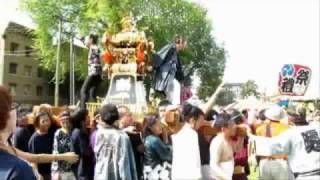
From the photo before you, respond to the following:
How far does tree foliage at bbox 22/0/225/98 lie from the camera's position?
38.6m

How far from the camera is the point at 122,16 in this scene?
36.9 m

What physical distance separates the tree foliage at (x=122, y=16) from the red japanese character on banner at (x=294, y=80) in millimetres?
20514

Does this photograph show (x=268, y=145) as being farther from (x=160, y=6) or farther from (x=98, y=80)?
(x=160, y=6)

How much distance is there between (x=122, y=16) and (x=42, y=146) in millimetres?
29887

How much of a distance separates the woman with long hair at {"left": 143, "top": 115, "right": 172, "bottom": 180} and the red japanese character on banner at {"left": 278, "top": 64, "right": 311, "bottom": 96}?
8.08 meters

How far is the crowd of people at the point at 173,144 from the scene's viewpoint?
6008 mm

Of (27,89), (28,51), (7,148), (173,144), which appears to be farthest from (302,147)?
(27,89)

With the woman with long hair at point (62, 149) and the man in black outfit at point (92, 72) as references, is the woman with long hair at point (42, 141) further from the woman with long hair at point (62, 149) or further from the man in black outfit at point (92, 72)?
the man in black outfit at point (92, 72)

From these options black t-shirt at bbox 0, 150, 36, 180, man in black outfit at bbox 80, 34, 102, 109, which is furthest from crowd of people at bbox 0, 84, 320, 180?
man in black outfit at bbox 80, 34, 102, 109

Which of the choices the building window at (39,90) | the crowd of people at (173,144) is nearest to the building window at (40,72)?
the building window at (39,90)

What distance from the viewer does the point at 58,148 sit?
7250 millimetres

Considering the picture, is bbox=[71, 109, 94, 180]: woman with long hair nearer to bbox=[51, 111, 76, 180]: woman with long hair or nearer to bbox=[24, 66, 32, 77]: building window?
bbox=[51, 111, 76, 180]: woman with long hair

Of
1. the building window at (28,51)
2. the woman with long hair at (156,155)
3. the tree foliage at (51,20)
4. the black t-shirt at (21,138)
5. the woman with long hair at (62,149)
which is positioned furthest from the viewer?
the building window at (28,51)

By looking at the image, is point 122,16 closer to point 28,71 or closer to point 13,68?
point 13,68
